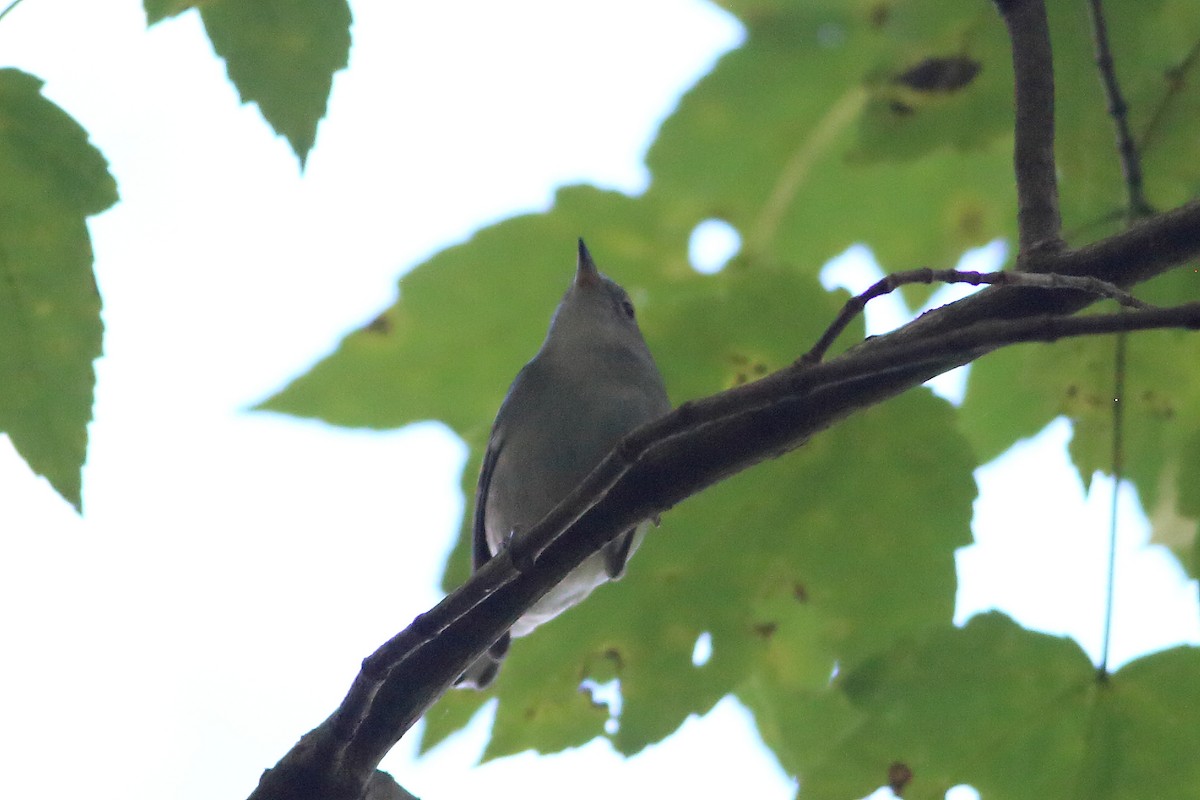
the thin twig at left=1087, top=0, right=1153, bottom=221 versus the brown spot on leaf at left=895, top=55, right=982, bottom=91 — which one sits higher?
the brown spot on leaf at left=895, top=55, right=982, bottom=91

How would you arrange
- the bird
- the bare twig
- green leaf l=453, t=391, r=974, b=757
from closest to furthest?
the bare twig, green leaf l=453, t=391, r=974, b=757, the bird

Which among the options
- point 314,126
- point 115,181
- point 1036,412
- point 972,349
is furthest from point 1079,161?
point 115,181

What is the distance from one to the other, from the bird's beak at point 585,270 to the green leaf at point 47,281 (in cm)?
70

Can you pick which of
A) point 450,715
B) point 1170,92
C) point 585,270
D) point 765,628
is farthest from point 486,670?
point 1170,92

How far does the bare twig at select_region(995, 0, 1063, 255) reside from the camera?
1.35 meters

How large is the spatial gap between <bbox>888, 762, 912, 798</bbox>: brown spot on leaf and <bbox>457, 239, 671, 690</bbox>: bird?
65 centimetres

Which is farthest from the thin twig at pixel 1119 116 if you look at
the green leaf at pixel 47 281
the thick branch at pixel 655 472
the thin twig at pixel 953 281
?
the green leaf at pixel 47 281

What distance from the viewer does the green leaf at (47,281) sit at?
1521mm

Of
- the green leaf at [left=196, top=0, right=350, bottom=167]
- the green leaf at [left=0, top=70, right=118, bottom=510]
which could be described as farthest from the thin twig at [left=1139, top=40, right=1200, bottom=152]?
the green leaf at [left=0, top=70, right=118, bottom=510]

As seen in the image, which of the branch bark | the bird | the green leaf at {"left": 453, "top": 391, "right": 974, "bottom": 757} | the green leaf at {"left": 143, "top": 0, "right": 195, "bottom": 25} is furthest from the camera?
the bird

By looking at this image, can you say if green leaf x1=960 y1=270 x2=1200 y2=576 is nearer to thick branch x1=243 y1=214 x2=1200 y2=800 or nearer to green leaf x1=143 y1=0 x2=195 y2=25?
thick branch x1=243 y1=214 x2=1200 y2=800

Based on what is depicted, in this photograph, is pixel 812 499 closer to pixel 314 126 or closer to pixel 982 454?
pixel 982 454

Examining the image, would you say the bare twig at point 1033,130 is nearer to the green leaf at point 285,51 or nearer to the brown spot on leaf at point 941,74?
the brown spot on leaf at point 941,74

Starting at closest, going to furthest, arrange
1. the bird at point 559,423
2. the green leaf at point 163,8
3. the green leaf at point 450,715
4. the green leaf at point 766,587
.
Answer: the green leaf at point 163,8
the green leaf at point 766,587
the green leaf at point 450,715
the bird at point 559,423
